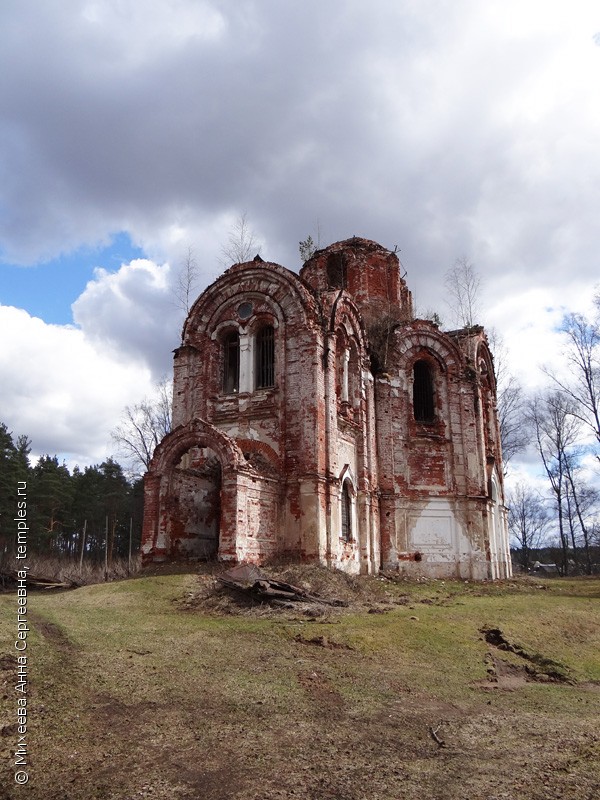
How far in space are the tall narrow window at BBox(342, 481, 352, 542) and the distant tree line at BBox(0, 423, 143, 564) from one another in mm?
19902

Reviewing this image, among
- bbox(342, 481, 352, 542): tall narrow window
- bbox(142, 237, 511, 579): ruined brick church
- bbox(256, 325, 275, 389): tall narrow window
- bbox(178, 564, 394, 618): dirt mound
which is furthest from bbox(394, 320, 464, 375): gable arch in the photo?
bbox(178, 564, 394, 618): dirt mound

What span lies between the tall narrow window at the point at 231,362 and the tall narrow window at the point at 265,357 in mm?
1052

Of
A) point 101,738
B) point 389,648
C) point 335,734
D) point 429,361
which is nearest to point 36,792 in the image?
point 101,738

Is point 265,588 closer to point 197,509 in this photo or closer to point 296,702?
point 296,702

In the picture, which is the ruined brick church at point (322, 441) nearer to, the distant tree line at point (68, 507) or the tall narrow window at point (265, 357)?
the tall narrow window at point (265, 357)

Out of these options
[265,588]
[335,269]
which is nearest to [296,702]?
[265,588]

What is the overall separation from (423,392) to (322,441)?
777cm

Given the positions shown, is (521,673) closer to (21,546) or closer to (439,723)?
(439,723)

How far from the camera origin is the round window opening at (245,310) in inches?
829

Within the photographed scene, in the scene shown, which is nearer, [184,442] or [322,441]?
[184,442]

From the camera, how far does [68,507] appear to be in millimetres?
44688

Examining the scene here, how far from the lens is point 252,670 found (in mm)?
8422

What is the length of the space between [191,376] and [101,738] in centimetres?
1647

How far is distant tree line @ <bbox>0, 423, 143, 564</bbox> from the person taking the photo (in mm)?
36719
